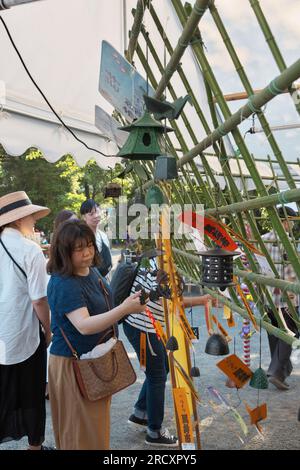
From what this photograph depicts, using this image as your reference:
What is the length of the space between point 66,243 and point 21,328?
0.84 m

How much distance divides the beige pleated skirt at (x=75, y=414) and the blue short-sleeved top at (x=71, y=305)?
0.08 m

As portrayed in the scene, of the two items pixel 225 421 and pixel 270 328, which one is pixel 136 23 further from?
pixel 225 421

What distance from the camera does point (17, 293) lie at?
9.47 feet

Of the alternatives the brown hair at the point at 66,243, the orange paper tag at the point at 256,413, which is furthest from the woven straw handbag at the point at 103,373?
the orange paper tag at the point at 256,413

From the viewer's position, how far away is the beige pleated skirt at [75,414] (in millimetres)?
2336

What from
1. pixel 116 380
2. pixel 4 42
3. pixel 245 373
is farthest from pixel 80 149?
pixel 245 373

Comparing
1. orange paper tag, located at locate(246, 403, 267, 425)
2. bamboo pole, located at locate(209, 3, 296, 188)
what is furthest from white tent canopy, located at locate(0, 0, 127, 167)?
orange paper tag, located at locate(246, 403, 267, 425)

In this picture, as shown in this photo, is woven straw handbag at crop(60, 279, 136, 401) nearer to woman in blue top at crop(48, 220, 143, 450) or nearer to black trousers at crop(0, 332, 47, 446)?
woman in blue top at crop(48, 220, 143, 450)

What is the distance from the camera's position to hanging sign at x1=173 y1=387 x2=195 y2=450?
2223 millimetres

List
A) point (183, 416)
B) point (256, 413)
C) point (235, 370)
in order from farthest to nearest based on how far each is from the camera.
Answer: point (183, 416)
point (235, 370)
point (256, 413)

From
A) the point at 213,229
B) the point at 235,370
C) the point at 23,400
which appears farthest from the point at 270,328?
the point at 23,400

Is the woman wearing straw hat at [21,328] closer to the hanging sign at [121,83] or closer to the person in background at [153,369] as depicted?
the person in background at [153,369]

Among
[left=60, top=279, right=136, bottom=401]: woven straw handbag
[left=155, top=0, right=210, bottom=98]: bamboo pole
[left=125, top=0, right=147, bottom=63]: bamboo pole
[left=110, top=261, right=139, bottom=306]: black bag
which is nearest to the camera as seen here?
[left=155, top=0, right=210, bottom=98]: bamboo pole

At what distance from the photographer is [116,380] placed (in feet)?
7.91
